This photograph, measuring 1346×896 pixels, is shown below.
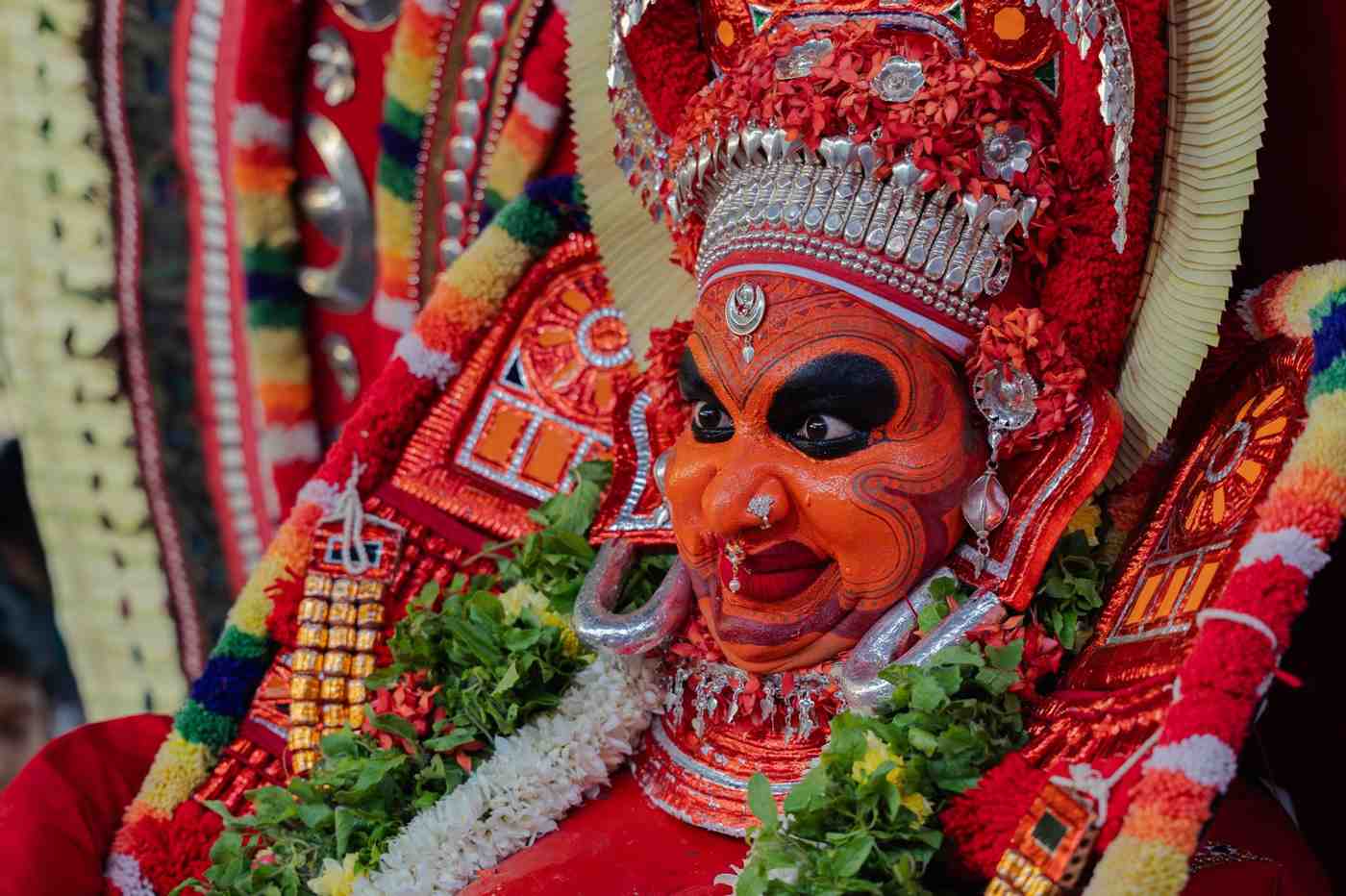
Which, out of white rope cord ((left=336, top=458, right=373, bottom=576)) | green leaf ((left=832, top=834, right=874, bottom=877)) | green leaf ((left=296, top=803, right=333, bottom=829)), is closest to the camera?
green leaf ((left=832, top=834, right=874, bottom=877))

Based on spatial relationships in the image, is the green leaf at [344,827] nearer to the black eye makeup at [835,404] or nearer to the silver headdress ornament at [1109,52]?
the black eye makeup at [835,404]

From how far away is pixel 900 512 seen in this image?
2.05 meters

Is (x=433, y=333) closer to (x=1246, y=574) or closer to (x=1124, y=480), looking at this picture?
(x=1124, y=480)

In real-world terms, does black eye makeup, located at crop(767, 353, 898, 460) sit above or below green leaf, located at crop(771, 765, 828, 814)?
above

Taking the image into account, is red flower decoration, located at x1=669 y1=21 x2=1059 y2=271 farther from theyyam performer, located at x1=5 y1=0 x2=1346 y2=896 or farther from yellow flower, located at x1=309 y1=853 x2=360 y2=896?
yellow flower, located at x1=309 y1=853 x2=360 y2=896

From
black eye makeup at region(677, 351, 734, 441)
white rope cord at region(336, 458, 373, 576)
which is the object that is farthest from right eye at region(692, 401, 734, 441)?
white rope cord at region(336, 458, 373, 576)

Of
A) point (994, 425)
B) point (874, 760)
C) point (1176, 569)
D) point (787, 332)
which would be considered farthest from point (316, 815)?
point (1176, 569)

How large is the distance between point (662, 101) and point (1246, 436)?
945 millimetres

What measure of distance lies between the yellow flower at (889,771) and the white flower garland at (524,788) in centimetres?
48

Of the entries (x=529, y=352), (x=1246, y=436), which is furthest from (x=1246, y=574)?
(x=529, y=352)

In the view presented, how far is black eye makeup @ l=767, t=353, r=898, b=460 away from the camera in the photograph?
2037 millimetres

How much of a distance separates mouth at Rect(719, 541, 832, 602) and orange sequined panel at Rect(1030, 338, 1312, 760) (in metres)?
0.34

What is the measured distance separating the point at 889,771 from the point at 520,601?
833 mm

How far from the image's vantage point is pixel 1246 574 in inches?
66.9
